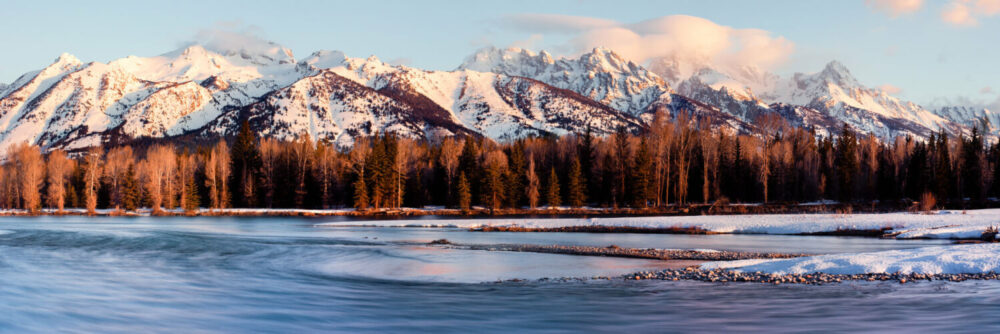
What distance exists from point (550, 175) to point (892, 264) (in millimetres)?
87630

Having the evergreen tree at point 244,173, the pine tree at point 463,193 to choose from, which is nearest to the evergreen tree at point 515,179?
the pine tree at point 463,193

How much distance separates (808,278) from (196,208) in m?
110

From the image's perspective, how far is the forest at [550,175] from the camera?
105625 millimetres

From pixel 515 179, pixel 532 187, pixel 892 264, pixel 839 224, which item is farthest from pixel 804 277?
pixel 515 179

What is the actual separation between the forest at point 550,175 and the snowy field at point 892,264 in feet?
248

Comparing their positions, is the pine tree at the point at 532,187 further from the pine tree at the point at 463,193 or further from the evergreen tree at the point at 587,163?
the pine tree at the point at 463,193

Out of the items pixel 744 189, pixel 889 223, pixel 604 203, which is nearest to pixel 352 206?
pixel 604 203

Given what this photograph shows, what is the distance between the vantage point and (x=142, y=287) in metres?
23.1

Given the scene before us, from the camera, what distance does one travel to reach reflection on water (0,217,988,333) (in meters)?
15.6

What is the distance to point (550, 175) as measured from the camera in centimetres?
11025

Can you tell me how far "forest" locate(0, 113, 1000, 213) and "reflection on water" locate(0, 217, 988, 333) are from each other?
74707 millimetres

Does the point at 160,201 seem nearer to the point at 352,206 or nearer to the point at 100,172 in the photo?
the point at 100,172

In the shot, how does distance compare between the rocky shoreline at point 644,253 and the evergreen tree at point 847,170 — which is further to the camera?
the evergreen tree at point 847,170

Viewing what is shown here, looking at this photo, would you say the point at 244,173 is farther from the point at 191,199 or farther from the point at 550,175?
the point at 550,175
